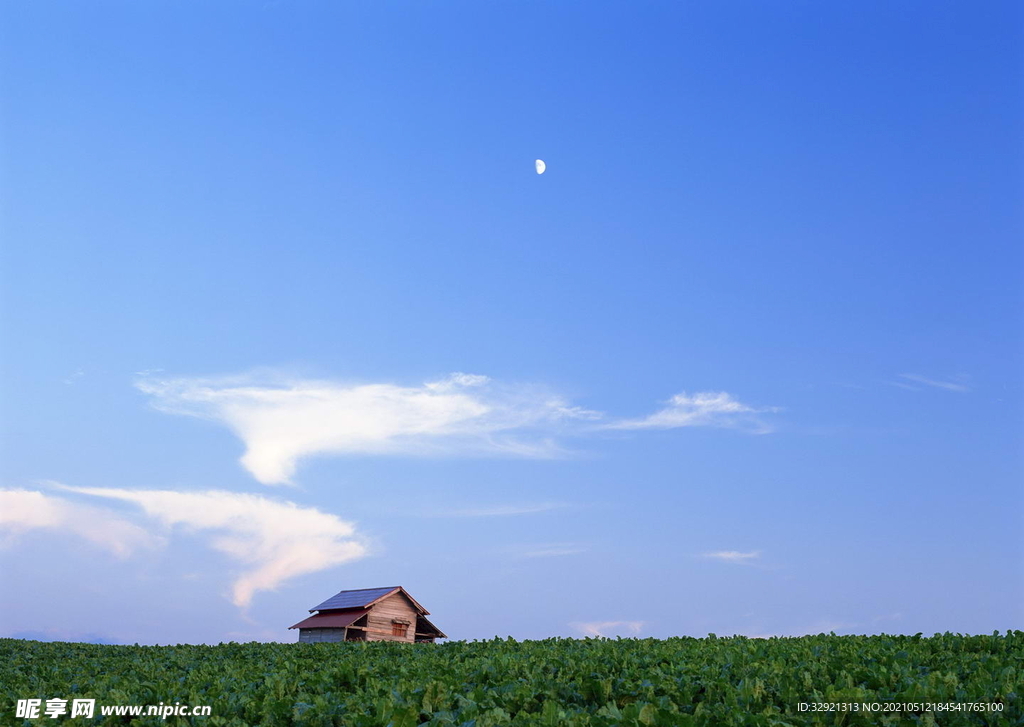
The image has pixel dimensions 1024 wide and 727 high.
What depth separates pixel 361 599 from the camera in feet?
133

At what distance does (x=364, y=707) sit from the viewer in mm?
8234

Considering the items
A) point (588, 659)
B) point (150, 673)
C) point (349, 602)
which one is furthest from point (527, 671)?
point (349, 602)

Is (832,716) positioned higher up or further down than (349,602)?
further down

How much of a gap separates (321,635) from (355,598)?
8.18 feet

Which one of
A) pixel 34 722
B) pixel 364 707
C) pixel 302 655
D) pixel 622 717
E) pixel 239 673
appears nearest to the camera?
pixel 622 717

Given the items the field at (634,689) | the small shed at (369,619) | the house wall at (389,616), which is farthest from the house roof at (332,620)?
the field at (634,689)

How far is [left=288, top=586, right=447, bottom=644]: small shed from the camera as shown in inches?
1535

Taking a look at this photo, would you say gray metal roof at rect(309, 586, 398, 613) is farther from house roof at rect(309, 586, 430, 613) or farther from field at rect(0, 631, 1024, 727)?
field at rect(0, 631, 1024, 727)

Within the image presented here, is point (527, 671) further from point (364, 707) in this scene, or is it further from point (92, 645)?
point (92, 645)

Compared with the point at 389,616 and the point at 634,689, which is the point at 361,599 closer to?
the point at 389,616

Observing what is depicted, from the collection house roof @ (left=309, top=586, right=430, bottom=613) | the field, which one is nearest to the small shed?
house roof @ (left=309, top=586, right=430, bottom=613)

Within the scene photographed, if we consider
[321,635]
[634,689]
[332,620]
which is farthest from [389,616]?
[634,689]

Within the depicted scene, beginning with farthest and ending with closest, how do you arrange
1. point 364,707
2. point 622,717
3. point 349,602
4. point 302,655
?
1. point 349,602
2. point 302,655
3. point 364,707
4. point 622,717

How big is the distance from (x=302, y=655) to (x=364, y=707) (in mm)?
10497
